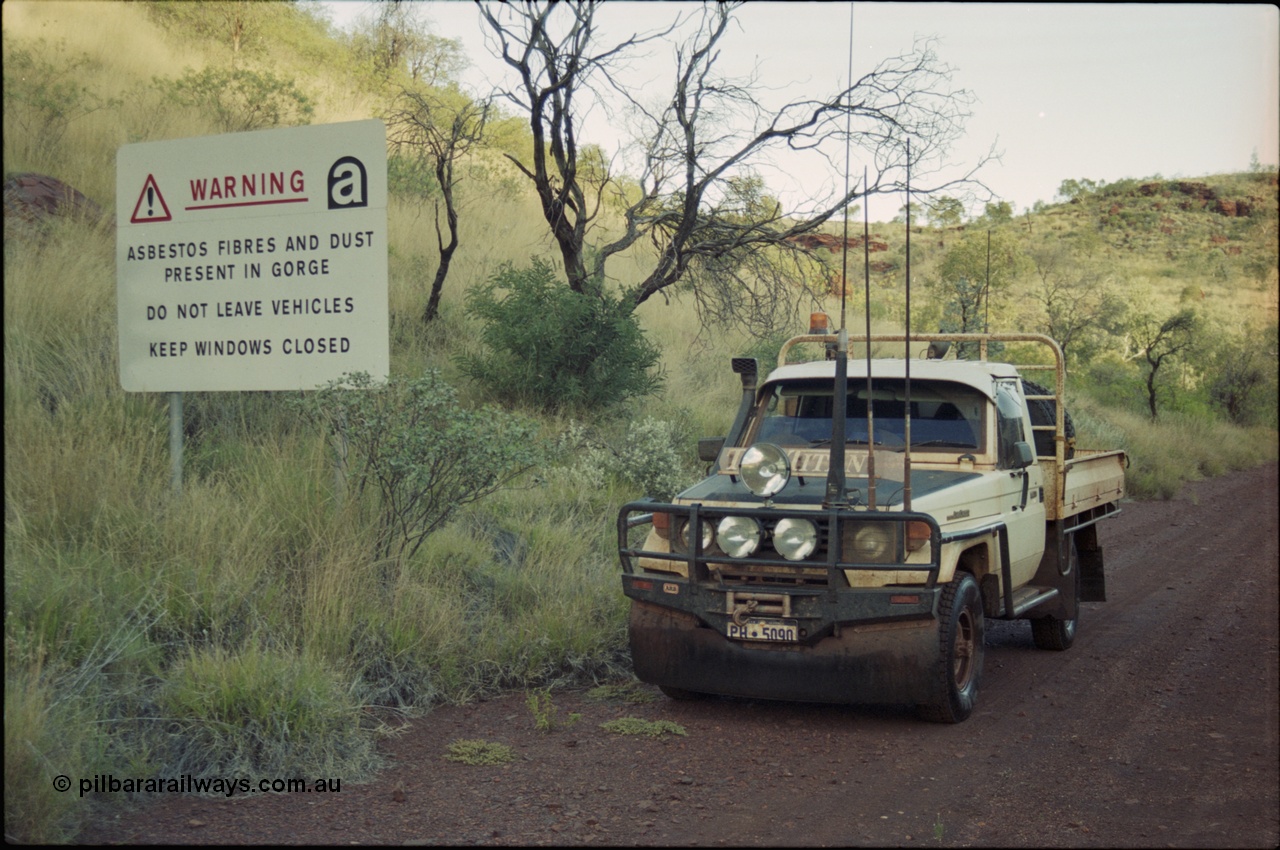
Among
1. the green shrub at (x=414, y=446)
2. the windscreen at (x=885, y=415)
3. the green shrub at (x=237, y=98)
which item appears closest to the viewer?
the windscreen at (x=885, y=415)

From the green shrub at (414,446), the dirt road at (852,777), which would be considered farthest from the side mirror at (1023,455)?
the green shrub at (414,446)

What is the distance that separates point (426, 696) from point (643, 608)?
50.4 inches

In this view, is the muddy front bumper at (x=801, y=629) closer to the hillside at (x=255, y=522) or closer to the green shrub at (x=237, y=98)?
the hillside at (x=255, y=522)

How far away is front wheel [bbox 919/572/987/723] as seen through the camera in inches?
217

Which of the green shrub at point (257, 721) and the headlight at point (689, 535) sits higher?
the headlight at point (689, 535)

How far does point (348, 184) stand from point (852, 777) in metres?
5.14

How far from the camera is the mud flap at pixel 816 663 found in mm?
5457

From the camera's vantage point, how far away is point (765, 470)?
577 cm

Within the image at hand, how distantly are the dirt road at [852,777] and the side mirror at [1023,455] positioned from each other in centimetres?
136

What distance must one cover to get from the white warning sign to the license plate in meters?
3.24

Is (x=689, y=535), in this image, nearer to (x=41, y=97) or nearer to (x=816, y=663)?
(x=816, y=663)

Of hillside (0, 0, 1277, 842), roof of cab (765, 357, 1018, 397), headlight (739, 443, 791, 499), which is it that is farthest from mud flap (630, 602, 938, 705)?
roof of cab (765, 357, 1018, 397)

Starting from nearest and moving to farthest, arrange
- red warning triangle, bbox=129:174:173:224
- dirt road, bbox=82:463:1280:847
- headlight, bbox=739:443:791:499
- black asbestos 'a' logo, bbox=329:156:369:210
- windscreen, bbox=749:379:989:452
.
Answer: dirt road, bbox=82:463:1280:847 → headlight, bbox=739:443:791:499 → windscreen, bbox=749:379:989:452 → black asbestos 'a' logo, bbox=329:156:369:210 → red warning triangle, bbox=129:174:173:224

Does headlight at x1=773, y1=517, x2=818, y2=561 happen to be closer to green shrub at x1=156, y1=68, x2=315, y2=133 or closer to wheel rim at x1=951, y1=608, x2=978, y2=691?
wheel rim at x1=951, y1=608, x2=978, y2=691
